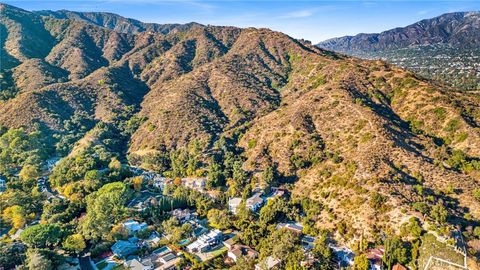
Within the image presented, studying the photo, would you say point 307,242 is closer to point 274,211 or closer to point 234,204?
point 274,211

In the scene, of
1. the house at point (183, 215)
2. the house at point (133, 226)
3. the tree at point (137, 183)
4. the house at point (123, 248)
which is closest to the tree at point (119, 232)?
the house at point (133, 226)

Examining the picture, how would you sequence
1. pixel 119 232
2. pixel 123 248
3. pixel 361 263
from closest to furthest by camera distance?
pixel 361 263
pixel 123 248
pixel 119 232

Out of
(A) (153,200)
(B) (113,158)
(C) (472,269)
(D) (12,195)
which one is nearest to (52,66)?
(B) (113,158)

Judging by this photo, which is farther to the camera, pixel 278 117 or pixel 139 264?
pixel 278 117

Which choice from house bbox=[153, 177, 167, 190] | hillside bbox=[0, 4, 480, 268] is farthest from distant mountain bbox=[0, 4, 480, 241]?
house bbox=[153, 177, 167, 190]

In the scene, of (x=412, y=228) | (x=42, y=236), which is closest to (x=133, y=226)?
(x=42, y=236)
